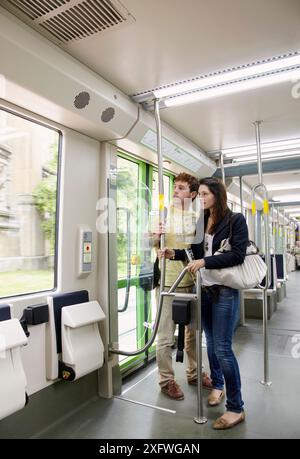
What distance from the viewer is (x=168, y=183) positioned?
400cm

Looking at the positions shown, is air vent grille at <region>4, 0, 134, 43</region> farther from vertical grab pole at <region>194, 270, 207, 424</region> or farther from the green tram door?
vertical grab pole at <region>194, 270, 207, 424</region>

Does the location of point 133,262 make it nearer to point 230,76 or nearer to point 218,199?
point 218,199

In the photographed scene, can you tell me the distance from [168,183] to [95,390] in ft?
7.84

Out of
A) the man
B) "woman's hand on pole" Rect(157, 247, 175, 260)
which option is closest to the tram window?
"woman's hand on pole" Rect(157, 247, 175, 260)

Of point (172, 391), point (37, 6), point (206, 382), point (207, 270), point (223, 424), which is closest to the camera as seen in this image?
point (37, 6)

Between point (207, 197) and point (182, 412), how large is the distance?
1555mm

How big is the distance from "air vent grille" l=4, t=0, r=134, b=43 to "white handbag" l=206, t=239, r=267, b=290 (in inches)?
56.4

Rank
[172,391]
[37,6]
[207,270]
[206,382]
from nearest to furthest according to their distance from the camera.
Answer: [37,6] < [207,270] < [172,391] < [206,382]

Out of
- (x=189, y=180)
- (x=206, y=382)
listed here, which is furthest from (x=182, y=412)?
(x=189, y=180)

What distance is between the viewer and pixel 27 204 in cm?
222

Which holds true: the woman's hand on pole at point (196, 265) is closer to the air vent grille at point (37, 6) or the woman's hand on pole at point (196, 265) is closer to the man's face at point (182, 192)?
the man's face at point (182, 192)

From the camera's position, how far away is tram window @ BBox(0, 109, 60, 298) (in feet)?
6.79

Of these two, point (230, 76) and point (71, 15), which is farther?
point (230, 76)

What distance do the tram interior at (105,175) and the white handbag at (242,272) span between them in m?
0.74
